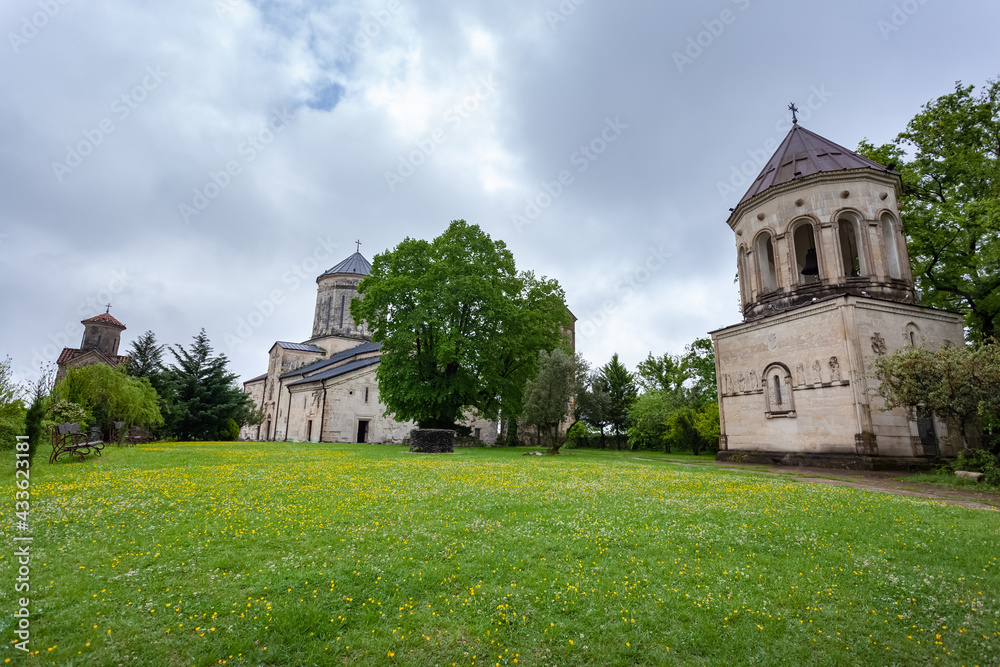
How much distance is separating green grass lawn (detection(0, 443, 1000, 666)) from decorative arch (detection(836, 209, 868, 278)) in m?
14.0

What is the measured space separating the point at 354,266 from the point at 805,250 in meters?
40.2

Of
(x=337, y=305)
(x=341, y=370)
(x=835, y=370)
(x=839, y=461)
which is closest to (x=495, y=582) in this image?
(x=839, y=461)

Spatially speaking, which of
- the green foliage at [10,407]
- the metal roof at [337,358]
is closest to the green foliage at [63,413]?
the green foliage at [10,407]

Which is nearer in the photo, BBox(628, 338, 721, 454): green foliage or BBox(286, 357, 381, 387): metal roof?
BBox(628, 338, 721, 454): green foliage

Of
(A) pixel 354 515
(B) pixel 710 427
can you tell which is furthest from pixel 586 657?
(B) pixel 710 427

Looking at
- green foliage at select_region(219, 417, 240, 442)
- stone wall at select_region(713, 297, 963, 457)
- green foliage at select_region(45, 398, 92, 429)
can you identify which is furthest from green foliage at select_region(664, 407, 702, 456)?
green foliage at select_region(219, 417, 240, 442)

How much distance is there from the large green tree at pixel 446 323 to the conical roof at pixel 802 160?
527 inches

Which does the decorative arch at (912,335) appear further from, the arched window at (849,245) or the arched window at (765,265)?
the arched window at (765,265)

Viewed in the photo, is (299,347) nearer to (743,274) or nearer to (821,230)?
(743,274)

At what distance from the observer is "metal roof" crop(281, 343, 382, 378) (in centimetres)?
4348

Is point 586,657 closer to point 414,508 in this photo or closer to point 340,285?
point 414,508

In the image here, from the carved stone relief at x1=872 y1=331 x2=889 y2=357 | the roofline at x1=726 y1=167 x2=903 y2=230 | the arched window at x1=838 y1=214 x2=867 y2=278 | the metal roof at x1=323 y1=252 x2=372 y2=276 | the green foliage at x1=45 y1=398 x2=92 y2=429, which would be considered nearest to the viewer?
the green foliage at x1=45 y1=398 x2=92 y2=429

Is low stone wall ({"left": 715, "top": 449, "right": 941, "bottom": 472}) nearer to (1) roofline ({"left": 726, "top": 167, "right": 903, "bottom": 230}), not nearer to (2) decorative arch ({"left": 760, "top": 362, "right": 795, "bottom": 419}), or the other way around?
(2) decorative arch ({"left": 760, "top": 362, "right": 795, "bottom": 419})

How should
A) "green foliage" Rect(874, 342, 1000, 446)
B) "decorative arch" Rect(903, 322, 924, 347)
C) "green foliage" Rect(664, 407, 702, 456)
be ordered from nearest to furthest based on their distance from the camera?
Result: "green foliage" Rect(874, 342, 1000, 446) → "decorative arch" Rect(903, 322, 924, 347) → "green foliage" Rect(664, 407, 702, 456)
